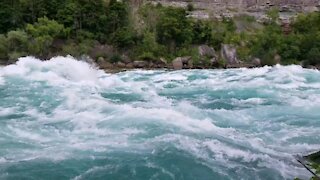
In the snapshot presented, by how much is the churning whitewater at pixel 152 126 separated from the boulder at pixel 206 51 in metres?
11.2

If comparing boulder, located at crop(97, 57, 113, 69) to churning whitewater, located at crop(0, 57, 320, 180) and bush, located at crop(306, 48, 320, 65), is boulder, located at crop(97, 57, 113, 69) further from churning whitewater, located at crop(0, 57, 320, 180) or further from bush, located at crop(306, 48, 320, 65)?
bush, located at crop(306, 48, 320, 65)

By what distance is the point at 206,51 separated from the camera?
41.3 m

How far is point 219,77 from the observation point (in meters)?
31.8

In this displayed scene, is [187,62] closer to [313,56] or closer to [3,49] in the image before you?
[313,56]

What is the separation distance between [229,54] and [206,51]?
1.88 m

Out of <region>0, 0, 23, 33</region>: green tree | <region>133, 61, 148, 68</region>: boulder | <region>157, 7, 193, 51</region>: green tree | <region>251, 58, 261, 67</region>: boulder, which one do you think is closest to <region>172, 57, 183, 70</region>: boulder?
<region>133, 61, 148, 68</region>: boulder

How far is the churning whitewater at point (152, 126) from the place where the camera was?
13000mm

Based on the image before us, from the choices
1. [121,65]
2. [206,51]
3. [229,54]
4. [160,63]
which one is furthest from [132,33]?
[229,54]

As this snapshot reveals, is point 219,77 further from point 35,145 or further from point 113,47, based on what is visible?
point 35,145

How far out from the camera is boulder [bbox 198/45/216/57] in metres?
40.9

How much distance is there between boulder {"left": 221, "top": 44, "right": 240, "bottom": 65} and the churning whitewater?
10347 millimetres

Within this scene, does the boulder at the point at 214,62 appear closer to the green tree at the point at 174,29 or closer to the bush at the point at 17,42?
the green tree at the point at 174,29

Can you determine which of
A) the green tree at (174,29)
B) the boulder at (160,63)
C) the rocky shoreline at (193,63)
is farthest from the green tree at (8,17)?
the boulder at (160,63)

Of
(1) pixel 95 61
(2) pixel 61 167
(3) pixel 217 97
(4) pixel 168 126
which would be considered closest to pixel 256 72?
(3) pixel 217 97
